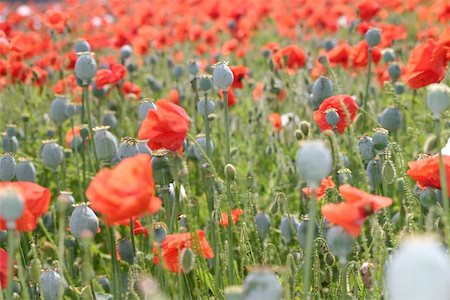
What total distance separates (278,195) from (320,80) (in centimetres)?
67

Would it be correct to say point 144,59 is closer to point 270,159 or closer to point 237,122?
point 237,122

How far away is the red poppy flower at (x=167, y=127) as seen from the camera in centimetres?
131

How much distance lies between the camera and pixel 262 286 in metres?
0.85

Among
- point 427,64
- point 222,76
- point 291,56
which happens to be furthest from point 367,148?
point 291,56

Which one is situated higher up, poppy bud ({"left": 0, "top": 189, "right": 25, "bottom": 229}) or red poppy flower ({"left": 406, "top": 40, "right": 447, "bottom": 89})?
red poppy flower ({"left": 406, "top": 40, "right": 447, "bottom": 89})

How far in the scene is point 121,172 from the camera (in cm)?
96

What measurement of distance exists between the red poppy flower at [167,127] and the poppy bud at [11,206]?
37cm

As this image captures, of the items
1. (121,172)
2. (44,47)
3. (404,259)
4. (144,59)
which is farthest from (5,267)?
(144,59)

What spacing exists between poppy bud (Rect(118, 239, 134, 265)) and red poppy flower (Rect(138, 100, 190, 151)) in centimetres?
43

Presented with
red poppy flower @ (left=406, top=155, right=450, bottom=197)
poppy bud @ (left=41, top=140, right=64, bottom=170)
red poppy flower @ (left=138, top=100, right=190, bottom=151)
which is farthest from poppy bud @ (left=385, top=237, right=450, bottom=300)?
poppy bud @ (left=41, top=140, right=64, bottom=170)

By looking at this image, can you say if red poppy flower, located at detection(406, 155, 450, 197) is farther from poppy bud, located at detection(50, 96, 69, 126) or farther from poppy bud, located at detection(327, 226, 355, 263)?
poppy bud, located at detection(50, 96, 69, 126)

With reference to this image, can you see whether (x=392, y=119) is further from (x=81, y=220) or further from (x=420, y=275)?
(x=420, y=275)

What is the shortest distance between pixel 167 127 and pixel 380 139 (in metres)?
0.52

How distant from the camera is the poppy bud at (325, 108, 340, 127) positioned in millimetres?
1711
